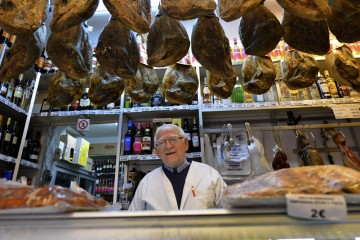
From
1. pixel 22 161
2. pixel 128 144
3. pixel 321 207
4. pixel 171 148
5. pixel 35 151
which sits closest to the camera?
pixel 321 207

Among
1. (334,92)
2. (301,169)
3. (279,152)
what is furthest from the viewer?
(334,92)

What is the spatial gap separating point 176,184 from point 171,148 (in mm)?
281

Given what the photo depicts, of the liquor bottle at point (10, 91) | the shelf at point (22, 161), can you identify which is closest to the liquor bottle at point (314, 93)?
the shelf at point (22, 161)

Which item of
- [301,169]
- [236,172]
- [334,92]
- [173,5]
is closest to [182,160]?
[236,172]

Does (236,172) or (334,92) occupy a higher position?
(334,92)

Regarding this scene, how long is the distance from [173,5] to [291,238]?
800 millimetres

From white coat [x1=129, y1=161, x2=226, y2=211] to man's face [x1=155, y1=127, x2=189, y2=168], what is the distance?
4.5 inches

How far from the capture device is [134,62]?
1.36m

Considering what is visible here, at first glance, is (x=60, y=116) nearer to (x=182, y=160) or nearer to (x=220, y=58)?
(x=182, y=160)

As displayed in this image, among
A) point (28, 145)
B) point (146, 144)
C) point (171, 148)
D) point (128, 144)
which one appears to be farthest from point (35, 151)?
point (171, 148)

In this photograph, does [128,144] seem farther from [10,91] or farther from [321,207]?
[321,207]

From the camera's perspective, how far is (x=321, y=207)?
0.50 m

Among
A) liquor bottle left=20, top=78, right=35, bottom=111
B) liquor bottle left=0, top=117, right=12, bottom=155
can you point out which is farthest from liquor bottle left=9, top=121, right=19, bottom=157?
liquor bottle left=20, top=78, right=35, bottom=111

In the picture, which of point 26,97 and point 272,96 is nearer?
point 272,96
